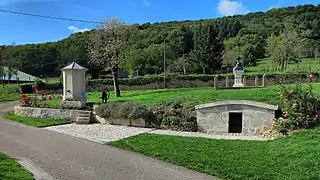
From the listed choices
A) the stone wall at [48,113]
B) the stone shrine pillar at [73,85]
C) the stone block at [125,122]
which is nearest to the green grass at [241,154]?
the stone block at [125,122]

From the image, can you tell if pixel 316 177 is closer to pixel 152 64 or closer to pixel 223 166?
pixel 223 166

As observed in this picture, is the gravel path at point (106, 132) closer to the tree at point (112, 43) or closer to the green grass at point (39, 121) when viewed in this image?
the green grass at point (39, 121)

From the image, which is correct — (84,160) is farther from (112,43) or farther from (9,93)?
(9,93)

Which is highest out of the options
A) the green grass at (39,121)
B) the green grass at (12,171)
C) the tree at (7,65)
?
the tree at (7,65)

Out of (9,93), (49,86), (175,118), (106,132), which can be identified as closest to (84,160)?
(106,132)

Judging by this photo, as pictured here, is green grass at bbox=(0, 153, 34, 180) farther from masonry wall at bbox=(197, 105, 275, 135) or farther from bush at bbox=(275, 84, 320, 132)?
bush at bbox=(275, 84, 320, 132)

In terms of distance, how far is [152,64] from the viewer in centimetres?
6275

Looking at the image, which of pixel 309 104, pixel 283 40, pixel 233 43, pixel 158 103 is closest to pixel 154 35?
pixel 233 43

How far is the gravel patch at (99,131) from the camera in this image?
Answer: 12298 mm

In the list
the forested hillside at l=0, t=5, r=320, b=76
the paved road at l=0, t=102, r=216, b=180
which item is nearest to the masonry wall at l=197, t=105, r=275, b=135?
the paved road at l=0, t=102, r=216, b=180

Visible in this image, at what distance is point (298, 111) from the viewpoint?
12.0 m

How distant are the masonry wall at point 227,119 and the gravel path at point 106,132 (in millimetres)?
749

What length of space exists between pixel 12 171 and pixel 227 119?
891 centimetres

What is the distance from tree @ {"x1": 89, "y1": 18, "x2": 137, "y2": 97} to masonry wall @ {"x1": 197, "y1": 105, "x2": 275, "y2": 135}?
1411cm
